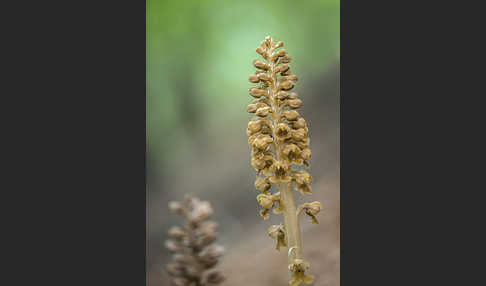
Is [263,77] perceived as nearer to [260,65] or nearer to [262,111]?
[260,65]

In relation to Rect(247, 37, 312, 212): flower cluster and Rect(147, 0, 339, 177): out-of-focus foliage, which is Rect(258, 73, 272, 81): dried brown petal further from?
Rect(147, 0, 339, 177): out-of-focus foliage

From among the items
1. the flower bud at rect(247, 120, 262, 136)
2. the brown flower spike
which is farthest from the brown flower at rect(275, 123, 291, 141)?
the flower bud at rect(247, 120, 262, 136)

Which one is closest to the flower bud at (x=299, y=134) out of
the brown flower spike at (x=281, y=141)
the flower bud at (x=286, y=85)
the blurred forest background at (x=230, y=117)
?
the brown flower spike at (x=281, y=141)

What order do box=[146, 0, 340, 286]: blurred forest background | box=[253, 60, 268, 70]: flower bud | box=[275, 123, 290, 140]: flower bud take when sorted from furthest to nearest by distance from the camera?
box=[146, 0, 340, 286]: blurred forest background → box=[253, 60, 268, 70]: flower bud → box=[275, 123, 290, 140]: flower bud

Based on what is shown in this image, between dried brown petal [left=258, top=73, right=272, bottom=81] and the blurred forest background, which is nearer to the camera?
dried brown petal [left=258, top=73, right=272, bottom=81]

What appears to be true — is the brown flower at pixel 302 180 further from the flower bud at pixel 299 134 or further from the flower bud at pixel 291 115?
the flower bud at pixel 291 115

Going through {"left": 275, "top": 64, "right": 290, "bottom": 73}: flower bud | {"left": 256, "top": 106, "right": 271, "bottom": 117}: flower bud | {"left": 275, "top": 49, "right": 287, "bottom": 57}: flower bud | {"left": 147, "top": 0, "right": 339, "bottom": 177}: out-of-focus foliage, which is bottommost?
{"left": 256, "top": 106, "right": 271, "bottom": 117}: flower bud
